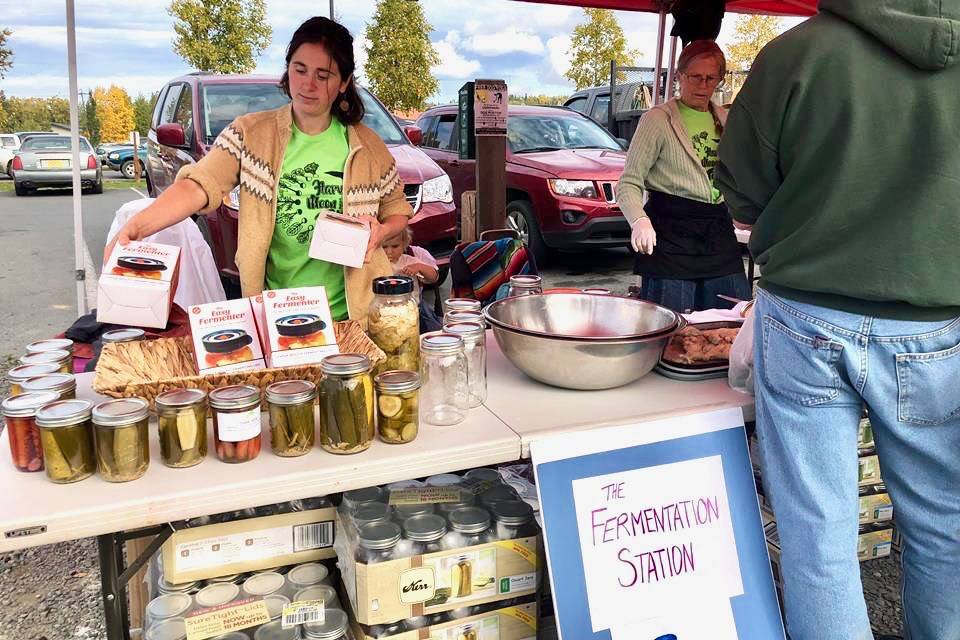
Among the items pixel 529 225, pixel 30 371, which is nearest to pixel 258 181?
pixel 30 371

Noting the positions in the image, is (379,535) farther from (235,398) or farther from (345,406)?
(235,398)

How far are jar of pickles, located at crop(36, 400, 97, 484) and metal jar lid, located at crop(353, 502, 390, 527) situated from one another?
1.84 feet

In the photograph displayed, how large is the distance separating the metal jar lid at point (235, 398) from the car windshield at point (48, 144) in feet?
59.2

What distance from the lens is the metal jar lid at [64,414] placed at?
50.9 inches

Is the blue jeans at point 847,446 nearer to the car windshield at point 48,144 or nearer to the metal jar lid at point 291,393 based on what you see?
the metal jar lid at point 291,393

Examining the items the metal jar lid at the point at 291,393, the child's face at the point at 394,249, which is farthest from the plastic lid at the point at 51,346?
the child's face at the point at 394,249

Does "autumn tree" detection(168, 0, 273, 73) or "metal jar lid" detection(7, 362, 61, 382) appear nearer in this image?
"metal jar lid" detection(7, 362, 61, 382)

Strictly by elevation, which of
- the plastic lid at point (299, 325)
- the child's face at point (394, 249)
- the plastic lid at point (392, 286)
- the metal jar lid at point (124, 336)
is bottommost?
the metal jar lid at point (124, 336)

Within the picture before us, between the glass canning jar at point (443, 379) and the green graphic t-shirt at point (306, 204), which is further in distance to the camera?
the green graphic t-shirt at point (306, 204)

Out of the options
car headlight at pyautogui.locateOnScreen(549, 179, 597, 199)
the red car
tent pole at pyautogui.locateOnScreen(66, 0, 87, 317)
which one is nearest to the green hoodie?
tent pole at pyautogui.locateOnScreen(66, 0, 87, 317)

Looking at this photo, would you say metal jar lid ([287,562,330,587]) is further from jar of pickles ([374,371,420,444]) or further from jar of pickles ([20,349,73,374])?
jar of pickles ([20,349,73,374])

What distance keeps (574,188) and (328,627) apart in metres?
6.18

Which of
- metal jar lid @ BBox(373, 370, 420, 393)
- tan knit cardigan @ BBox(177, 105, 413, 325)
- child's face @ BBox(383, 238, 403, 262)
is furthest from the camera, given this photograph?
child's face @ BBox(383, 238, 403, 262)

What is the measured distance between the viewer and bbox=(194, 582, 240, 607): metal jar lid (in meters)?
1.60
